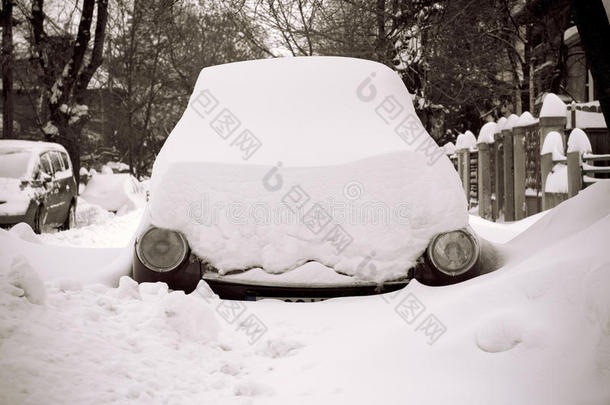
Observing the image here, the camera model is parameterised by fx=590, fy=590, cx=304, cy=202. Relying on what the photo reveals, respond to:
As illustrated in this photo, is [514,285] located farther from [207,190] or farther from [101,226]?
[101,226]

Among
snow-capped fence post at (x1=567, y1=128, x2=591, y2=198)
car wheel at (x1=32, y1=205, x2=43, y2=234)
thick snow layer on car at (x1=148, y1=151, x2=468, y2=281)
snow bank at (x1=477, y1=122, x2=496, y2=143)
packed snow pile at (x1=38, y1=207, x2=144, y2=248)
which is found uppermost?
snow bank at (x1=477, y1=122, x2=496, y2=143)

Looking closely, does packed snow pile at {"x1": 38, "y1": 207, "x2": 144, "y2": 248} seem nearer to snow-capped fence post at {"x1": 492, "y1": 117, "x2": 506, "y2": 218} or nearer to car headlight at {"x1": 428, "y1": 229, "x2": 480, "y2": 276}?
car headlight at {"x1": 428, "y1": 229, "x2": 480, "y2": 276}

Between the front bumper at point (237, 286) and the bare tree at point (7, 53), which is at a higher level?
the bare tree at point (7, 53)

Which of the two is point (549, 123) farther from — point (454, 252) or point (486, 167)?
point (454, 252)

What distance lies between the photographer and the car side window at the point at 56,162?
1220 centimetres

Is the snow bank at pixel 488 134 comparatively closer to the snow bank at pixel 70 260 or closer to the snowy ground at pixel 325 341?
the snowy ground at pixel 325 341

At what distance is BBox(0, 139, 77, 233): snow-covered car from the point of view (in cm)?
1032

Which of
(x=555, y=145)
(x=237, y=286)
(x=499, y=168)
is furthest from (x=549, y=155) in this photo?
(x=237, y=286)

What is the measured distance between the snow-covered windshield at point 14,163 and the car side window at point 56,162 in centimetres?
95

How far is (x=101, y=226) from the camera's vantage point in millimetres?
13219

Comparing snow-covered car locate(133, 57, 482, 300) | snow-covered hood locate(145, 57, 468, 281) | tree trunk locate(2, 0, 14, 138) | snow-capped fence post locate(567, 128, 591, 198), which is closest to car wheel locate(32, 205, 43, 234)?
snow-covered hood locate(145, 57, 468, 281)
